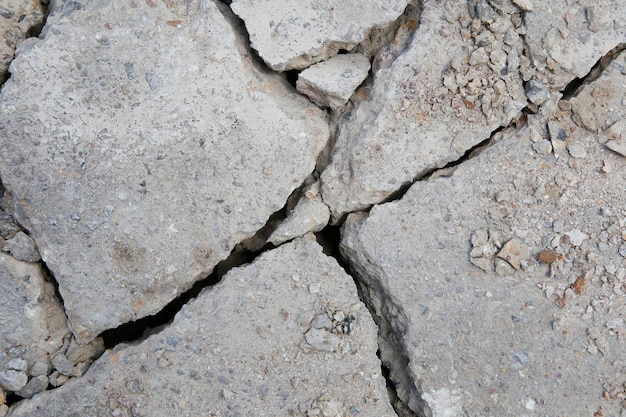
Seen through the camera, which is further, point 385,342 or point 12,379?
point 385,342

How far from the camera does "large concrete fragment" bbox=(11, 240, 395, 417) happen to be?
1.74 meters

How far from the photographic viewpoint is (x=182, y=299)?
193 cm

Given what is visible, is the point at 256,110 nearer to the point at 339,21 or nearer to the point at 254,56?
the point at 254,56

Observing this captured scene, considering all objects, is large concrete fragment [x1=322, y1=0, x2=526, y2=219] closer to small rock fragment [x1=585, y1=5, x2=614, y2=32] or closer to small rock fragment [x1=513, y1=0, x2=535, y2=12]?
small rock fragment [x1=513, y1=0, x2=535, y2=12]

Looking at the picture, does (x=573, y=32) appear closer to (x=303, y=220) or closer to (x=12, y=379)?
(x=303, y=220)

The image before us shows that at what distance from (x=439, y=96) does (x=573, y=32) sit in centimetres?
41

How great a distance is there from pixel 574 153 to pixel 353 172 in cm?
62

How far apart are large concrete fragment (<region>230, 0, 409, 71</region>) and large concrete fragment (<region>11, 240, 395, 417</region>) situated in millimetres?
630

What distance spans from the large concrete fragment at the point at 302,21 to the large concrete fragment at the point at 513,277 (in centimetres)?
49

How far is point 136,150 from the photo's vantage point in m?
1.73

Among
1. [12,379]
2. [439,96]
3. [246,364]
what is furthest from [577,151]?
[12,379]

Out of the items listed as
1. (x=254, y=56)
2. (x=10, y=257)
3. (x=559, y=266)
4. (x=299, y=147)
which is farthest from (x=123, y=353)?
(x=559, y=266)

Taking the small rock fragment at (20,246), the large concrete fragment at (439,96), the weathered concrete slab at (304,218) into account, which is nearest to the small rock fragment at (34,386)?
the small rock fragment at (20,246)

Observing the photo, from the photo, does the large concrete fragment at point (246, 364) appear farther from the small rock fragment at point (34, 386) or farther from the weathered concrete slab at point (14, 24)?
the weathered concrete slab at point (14, 24)
